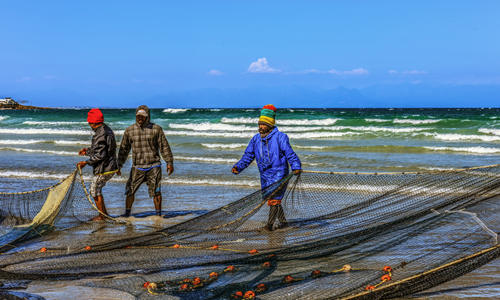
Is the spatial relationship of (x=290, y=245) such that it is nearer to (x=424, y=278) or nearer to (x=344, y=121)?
(x=424, y=278)

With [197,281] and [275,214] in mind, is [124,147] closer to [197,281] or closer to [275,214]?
[275,214]

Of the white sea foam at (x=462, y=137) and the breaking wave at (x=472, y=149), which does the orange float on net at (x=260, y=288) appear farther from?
the white sea foam at (x=462, y=137)

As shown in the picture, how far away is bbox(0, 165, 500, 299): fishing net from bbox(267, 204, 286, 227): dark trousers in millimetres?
69

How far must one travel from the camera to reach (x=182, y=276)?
13.5 feet

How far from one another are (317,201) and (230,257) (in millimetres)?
1467

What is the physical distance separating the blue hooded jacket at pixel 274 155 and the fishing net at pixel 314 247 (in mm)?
173

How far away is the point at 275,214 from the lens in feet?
17.5

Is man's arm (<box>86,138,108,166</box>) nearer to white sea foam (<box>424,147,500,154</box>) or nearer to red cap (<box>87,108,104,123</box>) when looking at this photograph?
red cap (<box>87,108,104,123</box>)

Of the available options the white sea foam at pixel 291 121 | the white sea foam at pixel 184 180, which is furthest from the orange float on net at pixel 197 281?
the white sea foam at pixel 291 121

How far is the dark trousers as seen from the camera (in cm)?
534

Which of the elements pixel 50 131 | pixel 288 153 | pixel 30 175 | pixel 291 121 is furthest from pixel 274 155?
pixel 291 121

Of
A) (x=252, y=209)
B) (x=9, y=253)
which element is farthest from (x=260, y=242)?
(x=9, y=253)

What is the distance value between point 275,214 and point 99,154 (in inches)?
93.9

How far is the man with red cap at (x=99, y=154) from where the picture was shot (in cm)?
627
